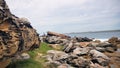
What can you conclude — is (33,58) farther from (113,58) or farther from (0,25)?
(113,58)

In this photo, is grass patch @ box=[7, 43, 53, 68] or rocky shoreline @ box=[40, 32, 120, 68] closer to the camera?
grass patch @ box=[7, 43, 53, 68]

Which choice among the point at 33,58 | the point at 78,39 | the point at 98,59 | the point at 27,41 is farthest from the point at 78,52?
the point at 78,39

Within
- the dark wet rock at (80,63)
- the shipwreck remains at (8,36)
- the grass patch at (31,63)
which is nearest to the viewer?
the shipwreck remains at (8,36)

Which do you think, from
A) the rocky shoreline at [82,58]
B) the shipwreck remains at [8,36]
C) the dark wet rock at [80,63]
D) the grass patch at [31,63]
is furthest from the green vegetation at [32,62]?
the dark wet rock at [80,63]

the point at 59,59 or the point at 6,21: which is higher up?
the point at 6,21

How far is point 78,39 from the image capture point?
76.7 metres

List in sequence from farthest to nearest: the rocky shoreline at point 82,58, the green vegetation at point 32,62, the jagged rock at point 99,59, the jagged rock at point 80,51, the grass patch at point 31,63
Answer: the jagged rock at point 80,51, the jagged rock at point 99,59, the rocky shoreline at point 82,58, the green vegetation at point 32,62, the grass patch at point 31,63

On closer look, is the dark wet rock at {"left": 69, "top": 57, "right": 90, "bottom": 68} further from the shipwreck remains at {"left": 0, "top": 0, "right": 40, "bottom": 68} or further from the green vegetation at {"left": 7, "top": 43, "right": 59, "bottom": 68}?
the shipwreck remains at {"left": 0, "top": 0, "right": 40, "bottom": 68}

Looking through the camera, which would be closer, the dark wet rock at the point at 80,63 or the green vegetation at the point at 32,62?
the green vegetation at the point at 32,62

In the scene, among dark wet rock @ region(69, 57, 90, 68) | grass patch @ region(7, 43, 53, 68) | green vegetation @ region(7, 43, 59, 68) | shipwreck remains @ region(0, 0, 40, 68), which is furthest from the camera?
dark wet rock @ region(69, 57, 90, 68)

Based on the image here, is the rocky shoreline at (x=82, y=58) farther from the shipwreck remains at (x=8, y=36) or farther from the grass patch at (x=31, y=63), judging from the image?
the shipwreck remains at (x=8, y=36)

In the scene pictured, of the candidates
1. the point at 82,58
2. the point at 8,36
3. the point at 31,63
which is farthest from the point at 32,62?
the point at 82,58

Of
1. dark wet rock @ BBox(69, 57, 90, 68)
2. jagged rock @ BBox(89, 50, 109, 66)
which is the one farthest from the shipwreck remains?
jagged rock @ BBox(89, 50, 109, 66)

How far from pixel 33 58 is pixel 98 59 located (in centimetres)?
1290
